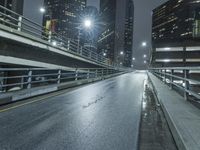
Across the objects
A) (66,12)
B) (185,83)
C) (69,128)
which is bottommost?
(69,128)

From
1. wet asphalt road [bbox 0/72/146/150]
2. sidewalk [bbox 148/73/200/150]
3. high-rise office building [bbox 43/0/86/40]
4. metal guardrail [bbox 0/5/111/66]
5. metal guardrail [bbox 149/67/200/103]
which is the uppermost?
high-rise office building [bbox 43/0/86/40]

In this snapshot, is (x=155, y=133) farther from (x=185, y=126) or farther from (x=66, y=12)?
(x=66, y=12)

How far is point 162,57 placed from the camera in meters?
99.4

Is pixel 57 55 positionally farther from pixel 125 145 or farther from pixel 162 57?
pixel 162 57

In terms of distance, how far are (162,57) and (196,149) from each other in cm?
9877

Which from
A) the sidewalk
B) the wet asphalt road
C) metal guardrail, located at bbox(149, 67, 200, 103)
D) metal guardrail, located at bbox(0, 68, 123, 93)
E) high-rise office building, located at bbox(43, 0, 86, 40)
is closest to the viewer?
the sidewalk

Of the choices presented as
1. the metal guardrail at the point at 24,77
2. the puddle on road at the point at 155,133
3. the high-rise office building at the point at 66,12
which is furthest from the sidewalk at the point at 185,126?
the high-rise office building at the point at 66,12

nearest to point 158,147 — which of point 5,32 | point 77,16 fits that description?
point 5,32

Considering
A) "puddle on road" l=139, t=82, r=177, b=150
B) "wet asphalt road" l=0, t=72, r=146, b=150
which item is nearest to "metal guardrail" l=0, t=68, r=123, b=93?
"wet asphalt road" l=0, t=72, r=146, b=150

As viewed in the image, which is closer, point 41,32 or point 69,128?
point 69,128

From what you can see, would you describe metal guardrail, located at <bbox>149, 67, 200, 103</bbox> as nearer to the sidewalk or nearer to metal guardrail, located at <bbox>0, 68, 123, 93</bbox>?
the sidewalk

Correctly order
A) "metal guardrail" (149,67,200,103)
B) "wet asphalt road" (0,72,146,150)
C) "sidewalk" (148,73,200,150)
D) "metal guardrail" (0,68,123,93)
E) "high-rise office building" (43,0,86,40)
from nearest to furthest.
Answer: "sidewalk" (148,73,200,150) → "wet asphalt road" (0,72,146,150) → "metal guardrail" (149,67,200,103) → "metal guardrail" (0,68,123,93) → "high-rise office building" (43,0,86,40)

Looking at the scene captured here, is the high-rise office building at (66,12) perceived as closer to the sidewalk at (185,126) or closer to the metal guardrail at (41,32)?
the metal guardrail at (41,32)

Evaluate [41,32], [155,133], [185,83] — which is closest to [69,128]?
[155,133]
